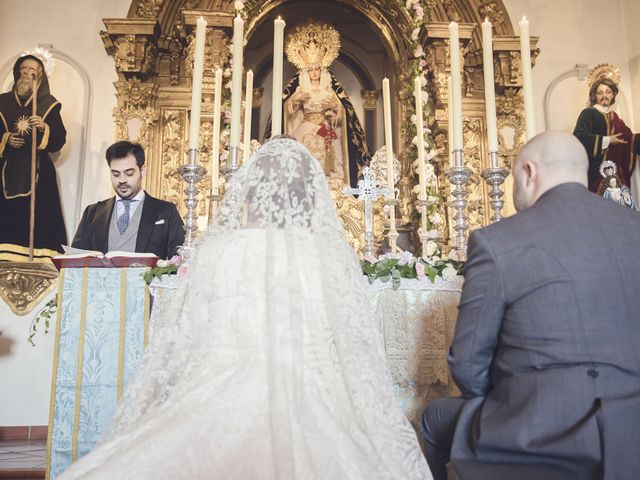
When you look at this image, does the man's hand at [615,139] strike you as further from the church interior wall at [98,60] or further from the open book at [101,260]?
the open book at [101,260]

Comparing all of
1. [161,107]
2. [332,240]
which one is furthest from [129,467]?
[161,107]

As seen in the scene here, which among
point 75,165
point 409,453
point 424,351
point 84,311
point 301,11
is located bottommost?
point 409,453

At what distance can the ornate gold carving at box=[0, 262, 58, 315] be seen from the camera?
5199 millimetres

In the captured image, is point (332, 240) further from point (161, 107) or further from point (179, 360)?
point (161, 107)

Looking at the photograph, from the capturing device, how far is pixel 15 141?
564cm

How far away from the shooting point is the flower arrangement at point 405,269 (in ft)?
9.68

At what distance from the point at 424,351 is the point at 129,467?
5.32ft

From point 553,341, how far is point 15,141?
5276 millimetres

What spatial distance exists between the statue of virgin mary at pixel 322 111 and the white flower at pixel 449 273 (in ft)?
11.0

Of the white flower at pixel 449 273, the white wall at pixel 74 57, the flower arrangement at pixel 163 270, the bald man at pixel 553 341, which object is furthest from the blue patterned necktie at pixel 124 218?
the bald man at pixel 553 341

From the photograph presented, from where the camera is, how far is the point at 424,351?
2949mm

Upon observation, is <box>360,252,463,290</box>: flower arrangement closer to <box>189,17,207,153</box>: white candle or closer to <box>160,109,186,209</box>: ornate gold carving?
<box>189,17,207,153</box>: white candle

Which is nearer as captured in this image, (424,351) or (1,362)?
(424,351)

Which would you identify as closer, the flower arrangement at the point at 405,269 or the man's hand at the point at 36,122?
the flower arrangement at the point at 405,269
